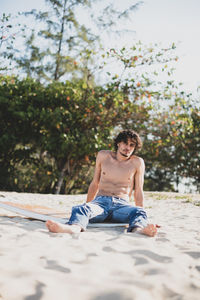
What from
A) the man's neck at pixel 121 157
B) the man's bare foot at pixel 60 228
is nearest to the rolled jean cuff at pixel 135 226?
the man's bare foot at pixel 60 228

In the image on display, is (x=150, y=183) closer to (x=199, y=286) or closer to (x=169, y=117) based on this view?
(x=169, y=117)

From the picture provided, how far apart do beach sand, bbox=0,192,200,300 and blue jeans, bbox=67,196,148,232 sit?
314 millimetres

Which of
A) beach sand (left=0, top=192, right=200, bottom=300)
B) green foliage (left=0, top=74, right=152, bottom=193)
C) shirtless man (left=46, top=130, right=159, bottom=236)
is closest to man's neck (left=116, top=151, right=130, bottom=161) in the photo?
shirtless man (left=46, top=130, right=159, bottom=236)

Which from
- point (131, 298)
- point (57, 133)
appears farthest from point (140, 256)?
point (57, 133)

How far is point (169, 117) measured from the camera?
10.8 metres

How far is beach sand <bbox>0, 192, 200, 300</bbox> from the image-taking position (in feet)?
4.44

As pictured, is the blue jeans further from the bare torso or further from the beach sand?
the beach sand

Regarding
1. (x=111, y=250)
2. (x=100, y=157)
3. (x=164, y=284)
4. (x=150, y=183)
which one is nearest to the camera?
(x=164, y=284)

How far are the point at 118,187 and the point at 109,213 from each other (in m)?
0.40

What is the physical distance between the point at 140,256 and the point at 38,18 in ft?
46.4

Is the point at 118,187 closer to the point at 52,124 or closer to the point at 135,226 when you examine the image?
the point at 135,226

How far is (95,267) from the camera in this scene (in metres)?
1.69

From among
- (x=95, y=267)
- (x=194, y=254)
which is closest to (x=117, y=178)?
(x=194, y=254)

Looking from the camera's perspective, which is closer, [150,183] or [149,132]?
[149,132]
